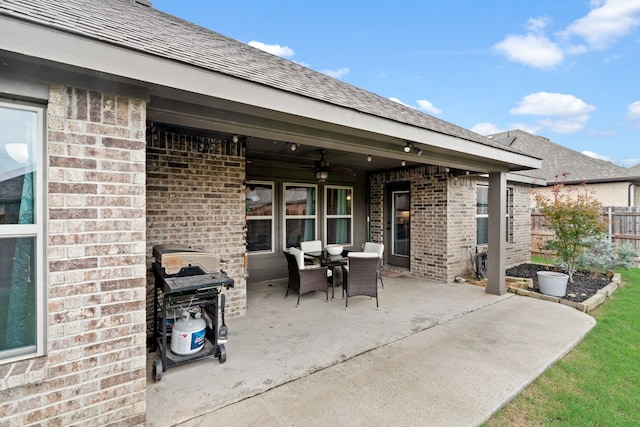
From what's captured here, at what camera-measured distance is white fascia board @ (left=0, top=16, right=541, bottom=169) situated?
5.13ft

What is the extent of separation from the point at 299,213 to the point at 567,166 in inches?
596

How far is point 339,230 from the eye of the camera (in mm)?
8039

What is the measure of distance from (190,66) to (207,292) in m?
2.17

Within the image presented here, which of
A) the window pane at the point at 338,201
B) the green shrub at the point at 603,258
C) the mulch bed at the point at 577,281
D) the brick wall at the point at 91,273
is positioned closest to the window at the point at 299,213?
the window pane at the point at 338,201

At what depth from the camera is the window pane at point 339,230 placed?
25.7ft

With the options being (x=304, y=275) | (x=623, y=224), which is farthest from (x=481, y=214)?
(x=623, y=224)

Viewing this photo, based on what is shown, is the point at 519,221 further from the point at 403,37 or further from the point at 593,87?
the point at 593,87

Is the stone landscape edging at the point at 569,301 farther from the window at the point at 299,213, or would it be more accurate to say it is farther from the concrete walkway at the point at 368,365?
the window at the point at 299,213

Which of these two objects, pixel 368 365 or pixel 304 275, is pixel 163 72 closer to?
pixel 368 365

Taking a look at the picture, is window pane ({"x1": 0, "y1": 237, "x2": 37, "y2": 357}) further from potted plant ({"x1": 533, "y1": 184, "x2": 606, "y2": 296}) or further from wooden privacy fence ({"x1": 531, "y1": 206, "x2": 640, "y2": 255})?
wooden privacy fence ({"x1": 531, "y1": 206, "x2": 640, "y2": 255})

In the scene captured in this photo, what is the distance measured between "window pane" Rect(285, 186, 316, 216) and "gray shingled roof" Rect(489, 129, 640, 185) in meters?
10.3

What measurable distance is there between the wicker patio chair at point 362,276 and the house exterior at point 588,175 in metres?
10.1

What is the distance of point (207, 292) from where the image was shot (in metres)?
3.09

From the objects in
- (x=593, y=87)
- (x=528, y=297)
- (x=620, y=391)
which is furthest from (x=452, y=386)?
(x=593, y=87)
